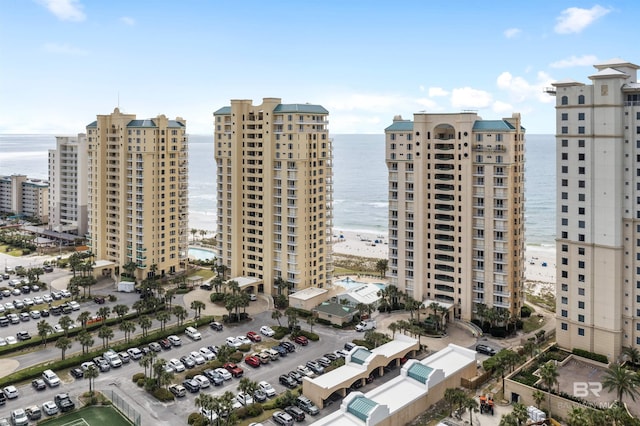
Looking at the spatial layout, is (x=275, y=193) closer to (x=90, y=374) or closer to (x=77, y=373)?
(x=77, y=373)

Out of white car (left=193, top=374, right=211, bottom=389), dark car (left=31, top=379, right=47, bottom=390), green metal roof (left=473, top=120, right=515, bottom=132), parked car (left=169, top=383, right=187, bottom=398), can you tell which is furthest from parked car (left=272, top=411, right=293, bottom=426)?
green metal roof (left=473, top=120, right=515, bottom=132)

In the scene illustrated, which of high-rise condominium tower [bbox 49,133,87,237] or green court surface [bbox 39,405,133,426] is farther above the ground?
high-rise condominium tower [bbox 49,133,87,237]

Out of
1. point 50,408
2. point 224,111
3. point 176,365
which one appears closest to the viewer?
point 50,408

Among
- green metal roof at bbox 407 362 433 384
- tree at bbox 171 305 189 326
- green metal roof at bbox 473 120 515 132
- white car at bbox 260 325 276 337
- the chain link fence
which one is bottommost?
the chain link fence

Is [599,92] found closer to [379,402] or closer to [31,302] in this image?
[379,402]

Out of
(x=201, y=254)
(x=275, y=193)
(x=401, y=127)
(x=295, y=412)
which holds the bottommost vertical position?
(x=295, y=412)

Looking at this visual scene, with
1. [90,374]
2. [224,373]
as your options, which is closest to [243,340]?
[224,373]

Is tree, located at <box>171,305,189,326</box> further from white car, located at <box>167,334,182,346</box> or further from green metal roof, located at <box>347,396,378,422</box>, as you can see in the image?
green metal roof, located at <box>347,396,378,422</box>
